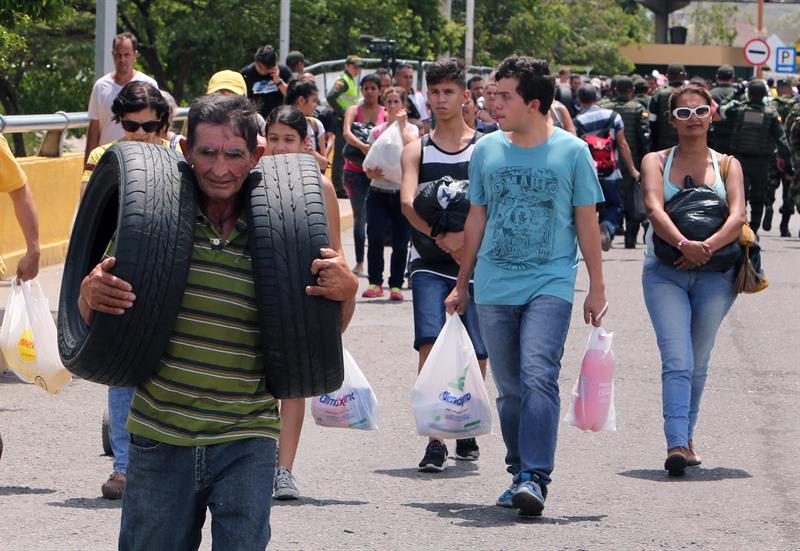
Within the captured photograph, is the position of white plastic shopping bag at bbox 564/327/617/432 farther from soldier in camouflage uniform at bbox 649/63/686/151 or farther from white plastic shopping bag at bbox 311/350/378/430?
soldier in camouflage uniform at bbox 649/63/686/151

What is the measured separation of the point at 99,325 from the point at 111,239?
17.6 inches

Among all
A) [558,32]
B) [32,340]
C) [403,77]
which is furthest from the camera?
[558,32]

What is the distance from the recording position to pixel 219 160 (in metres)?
3.87

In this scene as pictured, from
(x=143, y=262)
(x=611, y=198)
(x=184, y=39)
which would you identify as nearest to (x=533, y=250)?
(x=143, y=262)

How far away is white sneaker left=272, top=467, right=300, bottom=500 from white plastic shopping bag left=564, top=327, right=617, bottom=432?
1.16 meters

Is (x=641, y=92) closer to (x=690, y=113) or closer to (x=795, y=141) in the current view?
(x=795, y=141)

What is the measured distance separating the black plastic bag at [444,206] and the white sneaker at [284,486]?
1262mm

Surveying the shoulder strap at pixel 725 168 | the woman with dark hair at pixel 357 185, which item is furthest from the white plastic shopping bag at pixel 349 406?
the woman with dark hair at pixel 357 185

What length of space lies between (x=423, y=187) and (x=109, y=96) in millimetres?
3917

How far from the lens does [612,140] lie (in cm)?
1516

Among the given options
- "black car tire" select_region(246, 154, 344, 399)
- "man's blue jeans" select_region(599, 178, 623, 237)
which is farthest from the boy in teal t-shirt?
"man's blue jeans" select_region(599, 178, 623, 237)

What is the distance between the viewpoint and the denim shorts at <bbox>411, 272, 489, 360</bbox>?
23.5ft

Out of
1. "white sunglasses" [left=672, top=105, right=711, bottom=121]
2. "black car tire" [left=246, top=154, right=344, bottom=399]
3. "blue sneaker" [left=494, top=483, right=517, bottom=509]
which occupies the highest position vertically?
"white sunglasses" [left=672, top=105, right=711, bottom=121]

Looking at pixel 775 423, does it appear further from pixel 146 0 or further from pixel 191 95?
pixel 191 95
